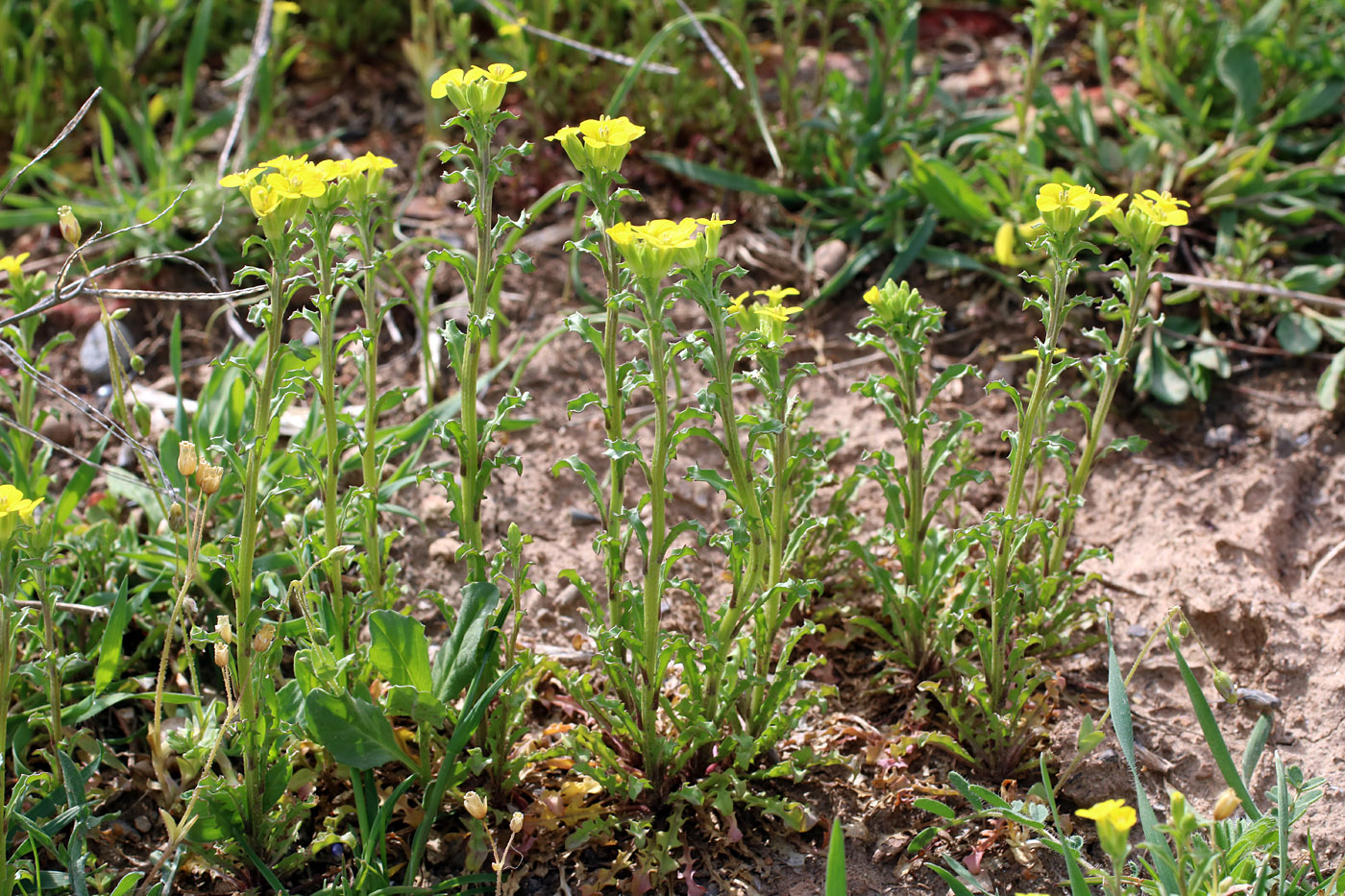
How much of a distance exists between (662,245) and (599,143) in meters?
0.24

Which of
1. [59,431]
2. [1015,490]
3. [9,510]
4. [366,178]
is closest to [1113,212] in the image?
[1015,490]

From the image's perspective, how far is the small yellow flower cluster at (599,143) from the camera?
1865 mm

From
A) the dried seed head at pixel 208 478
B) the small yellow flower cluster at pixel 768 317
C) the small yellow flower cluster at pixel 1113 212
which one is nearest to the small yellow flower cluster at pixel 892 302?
the small yellow flower cluster at pixel 768 317

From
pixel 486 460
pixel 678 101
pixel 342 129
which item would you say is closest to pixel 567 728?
pixel 486 460

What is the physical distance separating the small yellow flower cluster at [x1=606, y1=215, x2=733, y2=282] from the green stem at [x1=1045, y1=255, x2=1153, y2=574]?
829 millimetres

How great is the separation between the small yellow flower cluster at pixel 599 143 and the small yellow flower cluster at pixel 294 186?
378 millimetres

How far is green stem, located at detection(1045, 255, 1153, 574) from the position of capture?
7.01ft

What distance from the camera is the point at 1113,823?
1.53 meters

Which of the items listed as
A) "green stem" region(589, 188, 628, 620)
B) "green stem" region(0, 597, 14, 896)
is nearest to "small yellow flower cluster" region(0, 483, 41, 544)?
"green stem" region(0, 597, 14, 896)

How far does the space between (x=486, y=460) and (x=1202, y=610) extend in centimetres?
169

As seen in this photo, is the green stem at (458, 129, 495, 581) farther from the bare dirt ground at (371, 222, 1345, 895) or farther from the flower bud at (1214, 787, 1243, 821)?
the flower bud at (1214, 787, 1243, 821)

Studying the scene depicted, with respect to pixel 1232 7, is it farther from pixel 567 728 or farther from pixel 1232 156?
pixel 567 728

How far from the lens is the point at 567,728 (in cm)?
235

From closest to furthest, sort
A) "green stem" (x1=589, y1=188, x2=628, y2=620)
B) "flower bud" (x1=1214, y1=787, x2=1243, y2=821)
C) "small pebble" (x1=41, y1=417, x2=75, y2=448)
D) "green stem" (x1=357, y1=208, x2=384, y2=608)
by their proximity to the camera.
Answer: "flower bud" (x1=1214, y1=787, x2=1243, y2=821)
"green stem" (x1=589, y1=188, x2=628, y2=620)
"green stem" (x1=357, y1=208, x2=384, y2=608)
"small pebble" (x1=41, y1=417, x2=75, y2=448)
